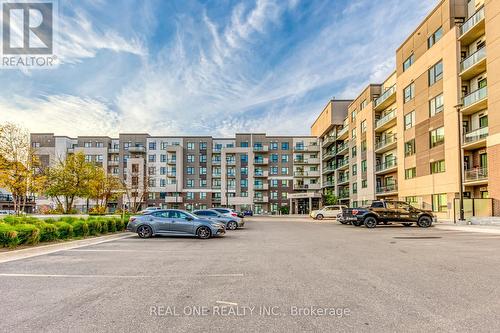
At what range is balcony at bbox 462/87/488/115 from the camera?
89.8 feet

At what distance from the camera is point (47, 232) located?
561 inches

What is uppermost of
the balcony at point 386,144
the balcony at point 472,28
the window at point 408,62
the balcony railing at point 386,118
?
the window at point 408,62

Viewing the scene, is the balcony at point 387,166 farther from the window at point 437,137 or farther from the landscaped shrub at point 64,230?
the landscaped shrub at point 64,230

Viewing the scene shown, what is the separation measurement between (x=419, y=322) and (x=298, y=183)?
74.4 meters

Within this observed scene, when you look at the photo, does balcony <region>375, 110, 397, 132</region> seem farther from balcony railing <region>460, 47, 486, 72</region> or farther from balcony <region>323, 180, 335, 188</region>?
balcony <region>323, 180, 335, 188</region>

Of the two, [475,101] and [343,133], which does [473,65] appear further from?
[343,133]

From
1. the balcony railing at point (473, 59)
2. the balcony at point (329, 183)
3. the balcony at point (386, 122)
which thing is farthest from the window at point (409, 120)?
the balcony at point (329, 183)

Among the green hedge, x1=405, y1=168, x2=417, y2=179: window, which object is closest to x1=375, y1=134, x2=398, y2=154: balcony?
x1=405, y1=168, x2=417, y2=179: window

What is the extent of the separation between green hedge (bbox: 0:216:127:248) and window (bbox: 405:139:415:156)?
32.3 metres

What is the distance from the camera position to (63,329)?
15.3 ft

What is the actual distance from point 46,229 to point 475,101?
31280 millimetres

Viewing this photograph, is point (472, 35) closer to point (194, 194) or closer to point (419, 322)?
point (419, 322)

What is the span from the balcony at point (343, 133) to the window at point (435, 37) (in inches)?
961

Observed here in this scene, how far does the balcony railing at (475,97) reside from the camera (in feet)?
89.6
